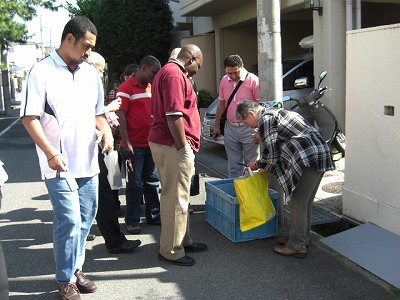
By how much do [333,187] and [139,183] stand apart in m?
2.89

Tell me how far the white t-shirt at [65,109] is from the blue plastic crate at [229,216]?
1.59 metres

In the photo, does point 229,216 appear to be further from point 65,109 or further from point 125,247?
point 65,109

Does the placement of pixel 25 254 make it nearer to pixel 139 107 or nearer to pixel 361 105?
pixel 139 107

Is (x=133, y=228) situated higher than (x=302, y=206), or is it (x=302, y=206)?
(x=302, y=206)

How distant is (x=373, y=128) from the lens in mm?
4562

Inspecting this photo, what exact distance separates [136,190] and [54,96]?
2.03m

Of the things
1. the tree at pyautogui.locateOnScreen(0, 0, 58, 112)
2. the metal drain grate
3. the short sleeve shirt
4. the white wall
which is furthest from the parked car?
the tree at pyautogui.locateOnScreen(0, 0, 58, 112)

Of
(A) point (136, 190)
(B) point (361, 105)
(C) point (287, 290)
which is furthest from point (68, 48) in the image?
(B) point (361, 105)

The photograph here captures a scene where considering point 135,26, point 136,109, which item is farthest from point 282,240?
point 135,26

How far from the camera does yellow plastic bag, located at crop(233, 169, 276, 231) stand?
4.28 metres

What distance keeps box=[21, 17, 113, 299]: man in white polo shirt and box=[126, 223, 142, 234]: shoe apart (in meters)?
1.44

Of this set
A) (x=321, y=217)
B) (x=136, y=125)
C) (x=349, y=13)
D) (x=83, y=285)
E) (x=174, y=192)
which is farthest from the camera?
(x=349, y=13)

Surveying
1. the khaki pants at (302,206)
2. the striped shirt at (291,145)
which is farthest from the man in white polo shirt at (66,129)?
the khaki pants at (302,206)

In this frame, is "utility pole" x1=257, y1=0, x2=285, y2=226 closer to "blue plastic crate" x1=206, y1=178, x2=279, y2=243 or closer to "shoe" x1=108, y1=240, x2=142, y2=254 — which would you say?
"blue plastic crate" x1=206, y1=178, x2=279, y2=243
